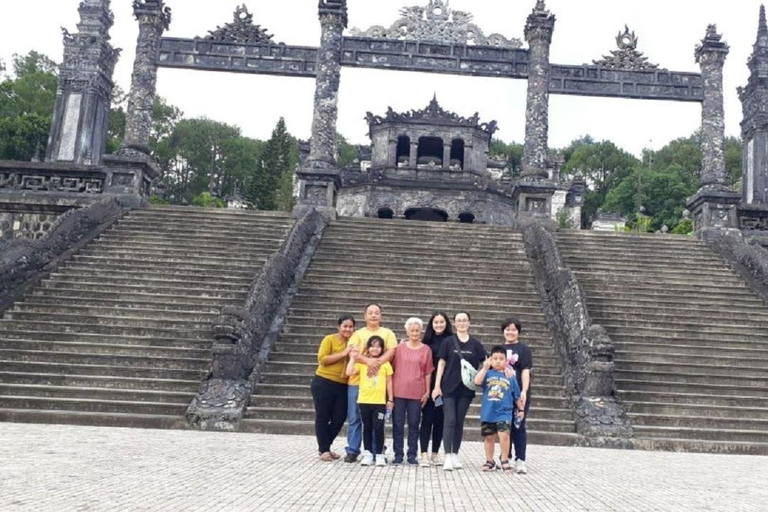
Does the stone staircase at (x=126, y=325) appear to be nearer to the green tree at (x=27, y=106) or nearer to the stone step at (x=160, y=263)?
→ the stone step at (x=160, y=263)

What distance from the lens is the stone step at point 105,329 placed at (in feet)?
Result: 32.0

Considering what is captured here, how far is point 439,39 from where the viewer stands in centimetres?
1878

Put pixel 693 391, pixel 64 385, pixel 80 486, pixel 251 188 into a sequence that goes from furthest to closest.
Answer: pixel 251 188 → pixel 693 391 → pixel 64 385 → pixel 80 486

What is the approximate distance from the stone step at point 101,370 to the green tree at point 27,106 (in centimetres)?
3135

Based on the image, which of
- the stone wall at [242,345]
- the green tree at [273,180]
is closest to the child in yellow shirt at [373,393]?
the stone wall at [242,345]

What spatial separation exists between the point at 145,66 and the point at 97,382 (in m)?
12.1

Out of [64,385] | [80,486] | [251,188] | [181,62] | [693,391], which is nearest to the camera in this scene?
[80,486]

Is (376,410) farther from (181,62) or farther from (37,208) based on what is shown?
(181,62)

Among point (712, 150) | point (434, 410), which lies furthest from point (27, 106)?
point (434, 410)

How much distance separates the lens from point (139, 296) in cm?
1080

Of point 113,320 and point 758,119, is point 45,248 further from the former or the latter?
point 758,119

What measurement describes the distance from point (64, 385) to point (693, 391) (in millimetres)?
8288

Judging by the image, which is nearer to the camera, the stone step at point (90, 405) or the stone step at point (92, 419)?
the stone step at point (92, 419)

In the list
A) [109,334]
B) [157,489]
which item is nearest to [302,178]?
[109,334]
